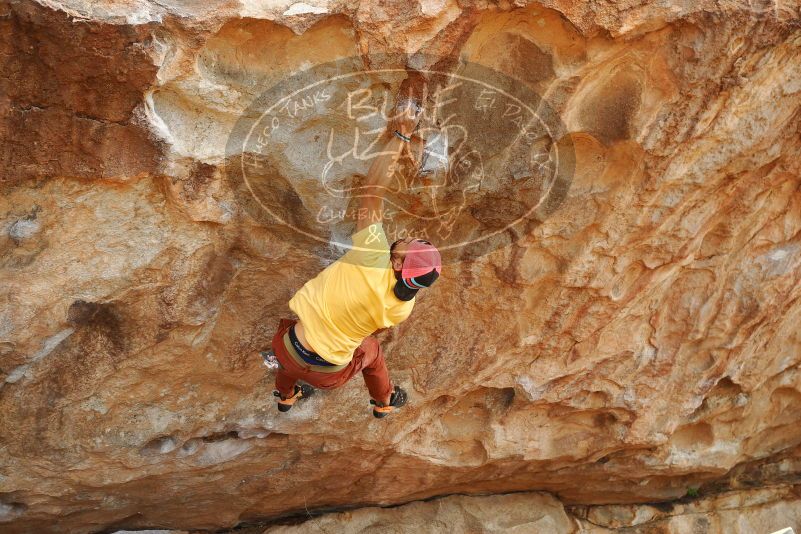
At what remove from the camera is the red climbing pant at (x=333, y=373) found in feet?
9.35

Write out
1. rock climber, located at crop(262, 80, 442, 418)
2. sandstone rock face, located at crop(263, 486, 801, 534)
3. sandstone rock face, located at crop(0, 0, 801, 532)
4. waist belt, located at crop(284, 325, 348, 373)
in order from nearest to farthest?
sandstone rock face, located at crop(0, 0, 801, 532) < rock climber, located at crop(262, 80, 442, 418) < waist belt, located at crop(284, 325, 348, 373) < sandstone rock face, located at crop(263, 486, 801, 534)

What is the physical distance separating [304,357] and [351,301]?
1.14 ft

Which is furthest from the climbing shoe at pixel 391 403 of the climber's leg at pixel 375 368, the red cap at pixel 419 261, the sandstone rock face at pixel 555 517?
the sandstone rock face at pixel 555 517

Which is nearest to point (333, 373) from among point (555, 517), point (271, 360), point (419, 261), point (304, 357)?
point (304, 357)

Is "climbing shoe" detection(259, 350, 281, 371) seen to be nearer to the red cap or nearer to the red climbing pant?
the red climbing pant

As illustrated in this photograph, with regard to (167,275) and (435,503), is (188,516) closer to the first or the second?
(435,503)

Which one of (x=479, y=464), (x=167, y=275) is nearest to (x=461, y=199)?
(x=167, y=275)

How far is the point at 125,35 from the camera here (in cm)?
217

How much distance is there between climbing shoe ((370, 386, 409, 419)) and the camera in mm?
3170

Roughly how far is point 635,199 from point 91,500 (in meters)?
2.79

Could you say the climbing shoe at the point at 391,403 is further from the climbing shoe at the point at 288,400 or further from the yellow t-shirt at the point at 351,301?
the yellow t-shirt at the point at 351,301

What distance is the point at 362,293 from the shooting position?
257 centimetres

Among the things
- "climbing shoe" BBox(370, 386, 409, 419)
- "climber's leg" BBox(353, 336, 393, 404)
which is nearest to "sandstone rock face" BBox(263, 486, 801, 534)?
"climbing shoe" BBox(370, 386, 409, 419)

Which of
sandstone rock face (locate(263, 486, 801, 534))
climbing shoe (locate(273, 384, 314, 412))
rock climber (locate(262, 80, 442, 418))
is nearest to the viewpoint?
rock climber (locate(262, 80, 442, 418))
